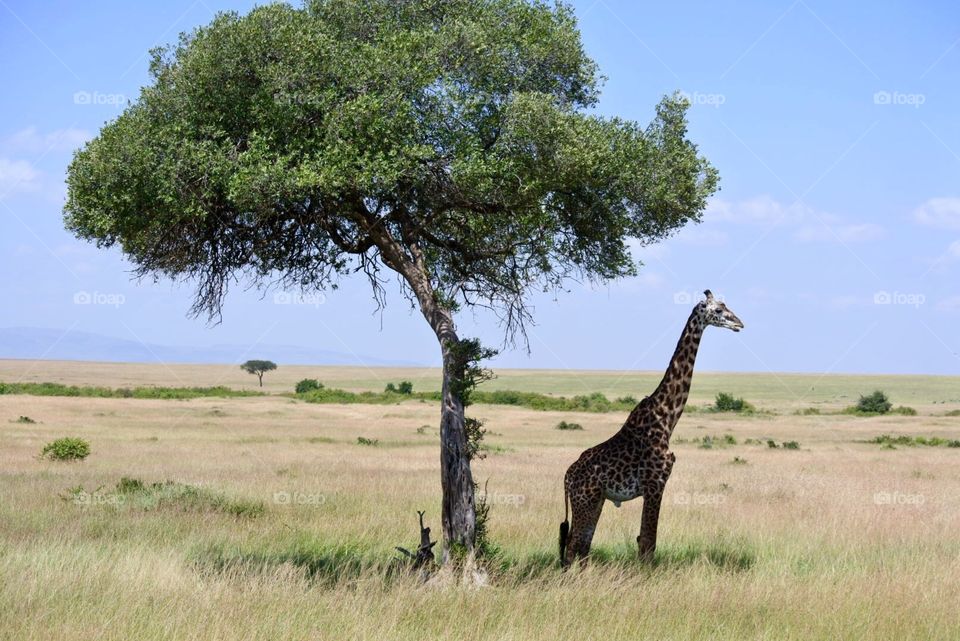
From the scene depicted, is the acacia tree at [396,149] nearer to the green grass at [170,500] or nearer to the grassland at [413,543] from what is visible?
the grassland at [413,543]

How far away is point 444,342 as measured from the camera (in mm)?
13141

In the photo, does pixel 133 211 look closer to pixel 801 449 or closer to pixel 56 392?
pixel 801 449

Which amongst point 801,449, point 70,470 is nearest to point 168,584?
point 70,470

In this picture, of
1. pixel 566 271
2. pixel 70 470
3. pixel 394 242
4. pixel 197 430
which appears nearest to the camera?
pixel 394 242

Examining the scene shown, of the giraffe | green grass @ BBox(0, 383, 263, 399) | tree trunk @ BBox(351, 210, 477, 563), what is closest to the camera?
tree trunk @ BBox(351, 210, 477, 563)

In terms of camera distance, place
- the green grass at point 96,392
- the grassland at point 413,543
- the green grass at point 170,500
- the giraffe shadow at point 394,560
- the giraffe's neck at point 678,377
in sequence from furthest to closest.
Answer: the green grass at point 96,392, the green grass at point 170,500, the giraffe's neck at point 678,377, the giraffe shadow at point 394,560, the grassland at point 413,543

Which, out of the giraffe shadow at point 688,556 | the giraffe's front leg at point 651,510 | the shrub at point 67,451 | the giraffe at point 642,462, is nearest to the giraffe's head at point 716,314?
the giraffe at point 642,462

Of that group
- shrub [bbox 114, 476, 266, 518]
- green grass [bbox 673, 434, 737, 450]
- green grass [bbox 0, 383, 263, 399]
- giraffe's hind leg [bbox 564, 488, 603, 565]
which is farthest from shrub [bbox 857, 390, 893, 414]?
giraffe's hind leg [bbox 564, 488, 603, 565]

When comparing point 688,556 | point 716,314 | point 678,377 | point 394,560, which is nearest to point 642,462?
point 678,377

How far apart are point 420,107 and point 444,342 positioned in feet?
9.98

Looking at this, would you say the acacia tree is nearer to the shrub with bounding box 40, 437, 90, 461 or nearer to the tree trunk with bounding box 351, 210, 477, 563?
the tree trunk with bounding box 351, 210, 477, 563

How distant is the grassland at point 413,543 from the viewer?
35.2ft

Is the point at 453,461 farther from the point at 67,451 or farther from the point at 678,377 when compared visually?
the point at 67,451

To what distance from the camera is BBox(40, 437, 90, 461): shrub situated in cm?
3041
